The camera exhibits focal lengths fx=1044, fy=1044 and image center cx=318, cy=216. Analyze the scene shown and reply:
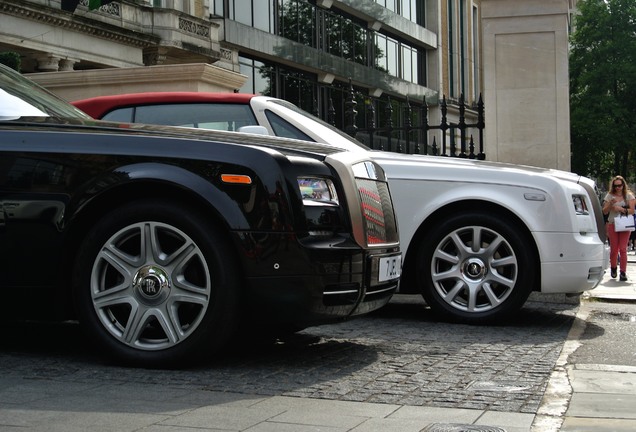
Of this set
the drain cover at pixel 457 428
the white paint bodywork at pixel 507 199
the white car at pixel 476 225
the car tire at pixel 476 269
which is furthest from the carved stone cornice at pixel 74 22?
the drain cover at pixel 457 428

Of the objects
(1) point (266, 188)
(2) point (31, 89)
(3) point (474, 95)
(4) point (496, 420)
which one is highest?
(3) point (474, 95)

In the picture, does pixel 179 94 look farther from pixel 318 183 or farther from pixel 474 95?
pixel 474 95

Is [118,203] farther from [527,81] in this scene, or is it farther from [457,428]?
[527,81]

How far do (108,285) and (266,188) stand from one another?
98 cm

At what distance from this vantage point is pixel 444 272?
25.4 ft

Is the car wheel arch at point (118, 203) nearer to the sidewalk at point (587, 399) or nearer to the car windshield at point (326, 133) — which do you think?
the sidewalk at point (587, 399)

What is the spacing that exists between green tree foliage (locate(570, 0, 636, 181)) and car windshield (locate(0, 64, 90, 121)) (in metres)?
49.4

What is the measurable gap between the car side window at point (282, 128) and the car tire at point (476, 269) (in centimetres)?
124

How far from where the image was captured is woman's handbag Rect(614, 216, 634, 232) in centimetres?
1501

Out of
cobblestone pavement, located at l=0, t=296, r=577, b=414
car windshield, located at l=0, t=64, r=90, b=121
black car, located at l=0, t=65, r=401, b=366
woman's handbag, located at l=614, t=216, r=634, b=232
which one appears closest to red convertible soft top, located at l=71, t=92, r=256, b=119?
car windshield, located at l=0, t=64, r=90, b=121

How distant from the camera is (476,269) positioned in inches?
304

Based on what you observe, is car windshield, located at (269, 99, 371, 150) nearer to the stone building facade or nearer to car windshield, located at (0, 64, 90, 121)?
car windshield, located at (0, 64, 90, 121)

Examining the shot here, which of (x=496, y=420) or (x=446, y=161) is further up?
(x=446, y=161)

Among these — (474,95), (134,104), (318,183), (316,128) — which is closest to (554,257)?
(316,128)
